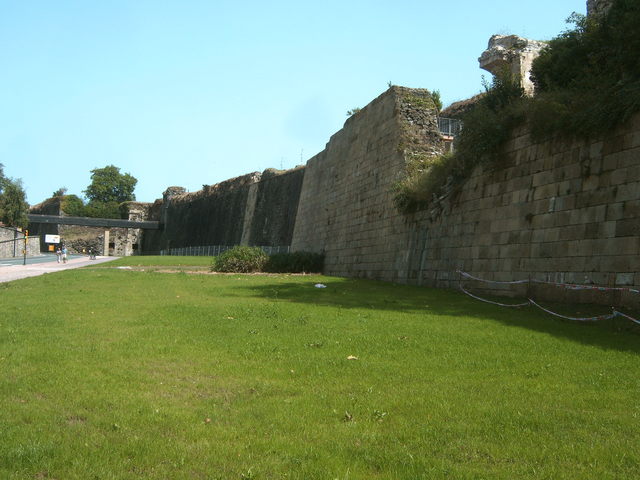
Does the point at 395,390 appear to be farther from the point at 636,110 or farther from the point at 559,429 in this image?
the point at 636,110

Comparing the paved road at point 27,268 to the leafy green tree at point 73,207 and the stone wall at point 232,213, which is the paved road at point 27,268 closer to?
the stone wall at point 232,213

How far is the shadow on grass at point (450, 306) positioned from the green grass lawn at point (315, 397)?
90 mm

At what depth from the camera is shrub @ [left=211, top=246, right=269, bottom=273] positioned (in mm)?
22594

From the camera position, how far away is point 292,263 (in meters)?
22.8

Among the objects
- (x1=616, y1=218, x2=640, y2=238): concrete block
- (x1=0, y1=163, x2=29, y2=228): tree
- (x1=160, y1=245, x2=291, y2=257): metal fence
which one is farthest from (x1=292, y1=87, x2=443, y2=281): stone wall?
(x1=0, y1=163, x2=29, y2=228): tree

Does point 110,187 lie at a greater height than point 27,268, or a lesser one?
greater

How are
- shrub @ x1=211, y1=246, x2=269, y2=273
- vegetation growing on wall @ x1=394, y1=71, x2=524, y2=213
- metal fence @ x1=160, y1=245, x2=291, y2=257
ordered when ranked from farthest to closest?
metal fence @ x1=160, y1=245, x2=291, y2=257
shrub @ x1=211, y1=246, x2=269, y2=273
vegetation growing on wall @ x1=394, y1=71, x2=524, y2=213

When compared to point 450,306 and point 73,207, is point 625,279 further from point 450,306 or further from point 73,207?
point 73,207

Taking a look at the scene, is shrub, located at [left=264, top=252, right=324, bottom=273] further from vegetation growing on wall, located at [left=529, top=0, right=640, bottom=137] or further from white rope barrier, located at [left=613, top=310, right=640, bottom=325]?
white rope barrier, located at [left=613, top=310, right=640, bottom=325]

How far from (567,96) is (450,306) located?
4.37 metres

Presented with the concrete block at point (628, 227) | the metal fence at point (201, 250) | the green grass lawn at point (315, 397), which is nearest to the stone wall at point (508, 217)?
the concrete block at point (628, 227)

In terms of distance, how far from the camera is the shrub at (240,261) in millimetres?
22594

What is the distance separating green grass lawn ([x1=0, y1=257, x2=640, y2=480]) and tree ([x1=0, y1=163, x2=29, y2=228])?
159 ft

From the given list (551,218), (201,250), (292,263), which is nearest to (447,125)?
(292,263)
